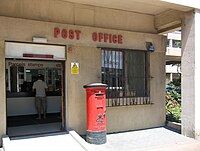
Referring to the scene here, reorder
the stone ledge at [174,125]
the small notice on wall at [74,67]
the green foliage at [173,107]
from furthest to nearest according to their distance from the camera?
1. the green foliage at [173,107]
2. the stone ledge at [174,125]
3. the small notice on wall at [74,67]

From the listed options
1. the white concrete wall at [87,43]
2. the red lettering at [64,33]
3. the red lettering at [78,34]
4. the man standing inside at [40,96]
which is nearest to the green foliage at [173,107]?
the white concrete wall at [87,43]

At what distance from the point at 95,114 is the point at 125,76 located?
222 cm

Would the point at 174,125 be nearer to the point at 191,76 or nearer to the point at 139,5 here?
the point at 191,76

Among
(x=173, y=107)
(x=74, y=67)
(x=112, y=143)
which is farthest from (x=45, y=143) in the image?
(x=173, y=107)

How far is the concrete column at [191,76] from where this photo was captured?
Answer: 652 cm

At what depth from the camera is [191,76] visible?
21.7 feet

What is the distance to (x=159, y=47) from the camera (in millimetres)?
8312

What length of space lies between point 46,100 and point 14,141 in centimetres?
393

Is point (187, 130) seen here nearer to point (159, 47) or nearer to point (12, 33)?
point (159, 47)

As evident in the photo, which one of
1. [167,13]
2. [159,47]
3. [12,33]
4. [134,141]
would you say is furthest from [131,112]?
[12,33]

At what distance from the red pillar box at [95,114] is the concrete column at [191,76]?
270 centimetres

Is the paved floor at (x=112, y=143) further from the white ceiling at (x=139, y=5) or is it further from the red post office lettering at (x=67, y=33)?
the white ceiling at (x=139, y=5)

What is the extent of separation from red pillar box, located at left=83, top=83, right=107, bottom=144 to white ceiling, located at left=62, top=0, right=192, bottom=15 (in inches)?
107

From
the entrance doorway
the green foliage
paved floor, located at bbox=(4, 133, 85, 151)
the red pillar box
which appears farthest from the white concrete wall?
the entrance doorway
